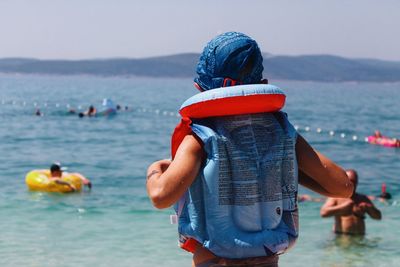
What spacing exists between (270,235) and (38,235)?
7984 millimetres

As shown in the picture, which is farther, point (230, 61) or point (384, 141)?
point (384, 141)

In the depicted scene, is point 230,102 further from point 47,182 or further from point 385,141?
point 385,141

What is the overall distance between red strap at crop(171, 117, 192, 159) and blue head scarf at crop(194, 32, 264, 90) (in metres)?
0.18

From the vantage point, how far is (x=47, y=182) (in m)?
14.1

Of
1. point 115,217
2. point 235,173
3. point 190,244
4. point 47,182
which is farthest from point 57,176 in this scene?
point 235,173

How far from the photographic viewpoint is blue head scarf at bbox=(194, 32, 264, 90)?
8.75ft

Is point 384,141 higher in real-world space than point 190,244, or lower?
lower

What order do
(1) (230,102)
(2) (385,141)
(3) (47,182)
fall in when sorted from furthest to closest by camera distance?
(2) (385,141), (3) (47,182), (1) (230,102)

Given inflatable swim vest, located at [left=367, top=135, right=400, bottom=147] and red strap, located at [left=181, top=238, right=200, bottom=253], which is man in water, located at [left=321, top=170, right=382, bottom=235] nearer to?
red strap, located at [left=181, top=238, right=200, bottom=253]

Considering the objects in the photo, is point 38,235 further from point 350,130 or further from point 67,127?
point 350,130

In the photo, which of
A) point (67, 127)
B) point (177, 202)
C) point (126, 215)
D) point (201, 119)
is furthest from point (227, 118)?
point (67, 127)

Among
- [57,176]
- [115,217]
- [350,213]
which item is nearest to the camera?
[350,213]

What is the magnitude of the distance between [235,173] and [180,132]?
23 centimetres

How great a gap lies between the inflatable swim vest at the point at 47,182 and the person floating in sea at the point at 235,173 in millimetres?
11664
